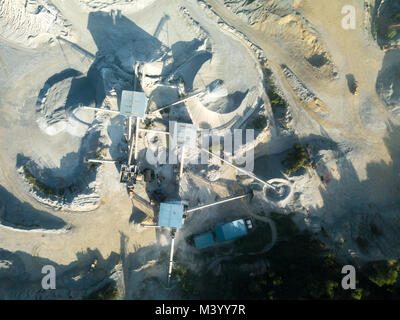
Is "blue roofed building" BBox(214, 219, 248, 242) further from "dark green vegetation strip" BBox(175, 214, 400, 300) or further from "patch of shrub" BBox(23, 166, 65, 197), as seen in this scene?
"patch of shrub" BBox(23, 166, 65, 197)

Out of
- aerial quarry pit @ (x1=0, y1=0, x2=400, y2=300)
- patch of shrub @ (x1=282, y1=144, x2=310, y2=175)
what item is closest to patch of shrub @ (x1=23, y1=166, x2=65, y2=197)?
aerial quarry pit @ (x1=0, y1=0, x2=400, y2=300)

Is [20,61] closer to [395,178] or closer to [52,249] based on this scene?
[52,249]

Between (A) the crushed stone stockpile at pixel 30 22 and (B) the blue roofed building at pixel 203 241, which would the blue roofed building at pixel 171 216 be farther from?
(A) the crushed stone stockpile at pixel 30 22

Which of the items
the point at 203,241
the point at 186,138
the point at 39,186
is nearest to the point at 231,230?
the point at 203,241

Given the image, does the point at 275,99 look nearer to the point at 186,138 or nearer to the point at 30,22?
the point at 186,138

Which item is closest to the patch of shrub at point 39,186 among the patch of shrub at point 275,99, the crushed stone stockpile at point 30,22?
the crushed stone stockpile at point 30,22

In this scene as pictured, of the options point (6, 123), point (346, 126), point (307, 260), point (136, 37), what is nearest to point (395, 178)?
point (346, 126)
